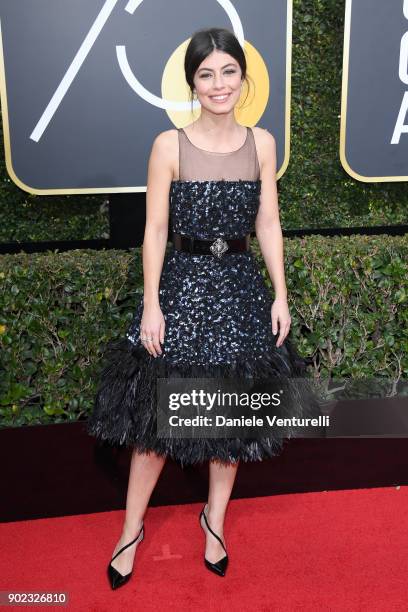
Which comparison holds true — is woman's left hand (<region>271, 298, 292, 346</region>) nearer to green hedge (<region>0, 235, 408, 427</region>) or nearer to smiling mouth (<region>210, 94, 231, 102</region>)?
green hedge (<region>0, 235, 408, 427</region>)

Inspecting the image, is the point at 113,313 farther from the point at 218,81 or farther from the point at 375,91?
the point at 375,91

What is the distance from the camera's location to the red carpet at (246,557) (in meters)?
2.42

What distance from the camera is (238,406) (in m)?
2.42

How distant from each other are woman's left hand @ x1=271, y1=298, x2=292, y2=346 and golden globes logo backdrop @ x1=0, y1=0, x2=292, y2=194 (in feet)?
4.99

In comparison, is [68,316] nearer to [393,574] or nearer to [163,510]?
[163,510]

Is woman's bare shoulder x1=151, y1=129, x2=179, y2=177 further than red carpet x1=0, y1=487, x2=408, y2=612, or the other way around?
red carpet x1=0, y1=487, x2=408, y2=612

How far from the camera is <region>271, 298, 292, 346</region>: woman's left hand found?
8.20ft

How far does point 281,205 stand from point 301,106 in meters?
0.81

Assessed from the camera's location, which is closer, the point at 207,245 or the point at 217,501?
the point at 207,245

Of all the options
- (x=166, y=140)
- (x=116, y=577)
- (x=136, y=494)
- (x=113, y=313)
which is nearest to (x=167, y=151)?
(x=166, y=140)

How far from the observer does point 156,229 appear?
2289 millimetres

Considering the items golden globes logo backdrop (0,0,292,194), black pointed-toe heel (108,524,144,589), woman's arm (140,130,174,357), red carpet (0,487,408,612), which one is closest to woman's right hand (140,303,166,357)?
woman's arm (140,130,174,357)

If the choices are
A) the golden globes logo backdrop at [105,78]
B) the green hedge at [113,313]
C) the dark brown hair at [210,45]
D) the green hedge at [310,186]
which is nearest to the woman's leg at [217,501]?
the green hedge at [113,313]

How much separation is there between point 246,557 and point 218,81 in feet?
6.43
